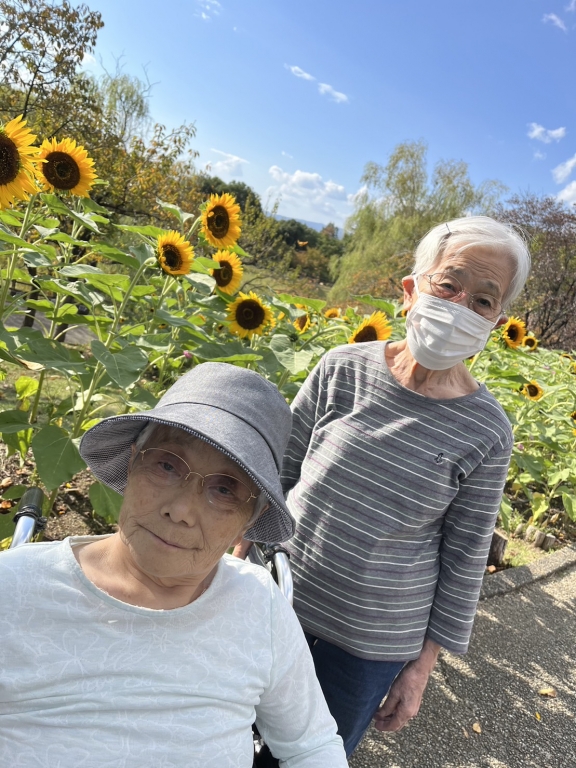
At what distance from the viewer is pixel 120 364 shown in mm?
1943

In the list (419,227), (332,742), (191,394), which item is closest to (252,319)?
(191,394)

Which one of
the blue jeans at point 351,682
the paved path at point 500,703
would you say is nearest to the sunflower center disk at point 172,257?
the blue jeans at point 351,682

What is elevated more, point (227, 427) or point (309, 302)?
point (309, 302)

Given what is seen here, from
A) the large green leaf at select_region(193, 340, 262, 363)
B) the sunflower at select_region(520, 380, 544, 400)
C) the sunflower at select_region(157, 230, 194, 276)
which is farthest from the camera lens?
the sunflower at select_region(520, 380, 544, 400)

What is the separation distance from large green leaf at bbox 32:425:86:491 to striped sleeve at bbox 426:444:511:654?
4.09 feet

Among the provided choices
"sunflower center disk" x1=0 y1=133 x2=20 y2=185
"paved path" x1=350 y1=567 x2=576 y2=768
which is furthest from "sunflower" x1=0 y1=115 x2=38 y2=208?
"paved path" x1=350 y1=567 x2=576 y2=768

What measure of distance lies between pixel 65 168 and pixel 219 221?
672 millimetres

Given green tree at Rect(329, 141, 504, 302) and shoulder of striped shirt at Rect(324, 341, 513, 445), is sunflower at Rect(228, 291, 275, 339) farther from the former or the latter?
green tree at Rect(329, 141, 504, 302)

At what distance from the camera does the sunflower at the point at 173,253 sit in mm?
2230

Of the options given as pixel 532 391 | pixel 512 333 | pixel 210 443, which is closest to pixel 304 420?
pixel 210 443

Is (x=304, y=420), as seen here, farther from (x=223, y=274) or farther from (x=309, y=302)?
(x=223, y=274)

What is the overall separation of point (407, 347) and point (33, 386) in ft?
6.77

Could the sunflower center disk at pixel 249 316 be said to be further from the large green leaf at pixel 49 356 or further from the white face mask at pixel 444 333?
the white face mask at pixel 444 333

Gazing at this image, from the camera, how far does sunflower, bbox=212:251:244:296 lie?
2.84m
